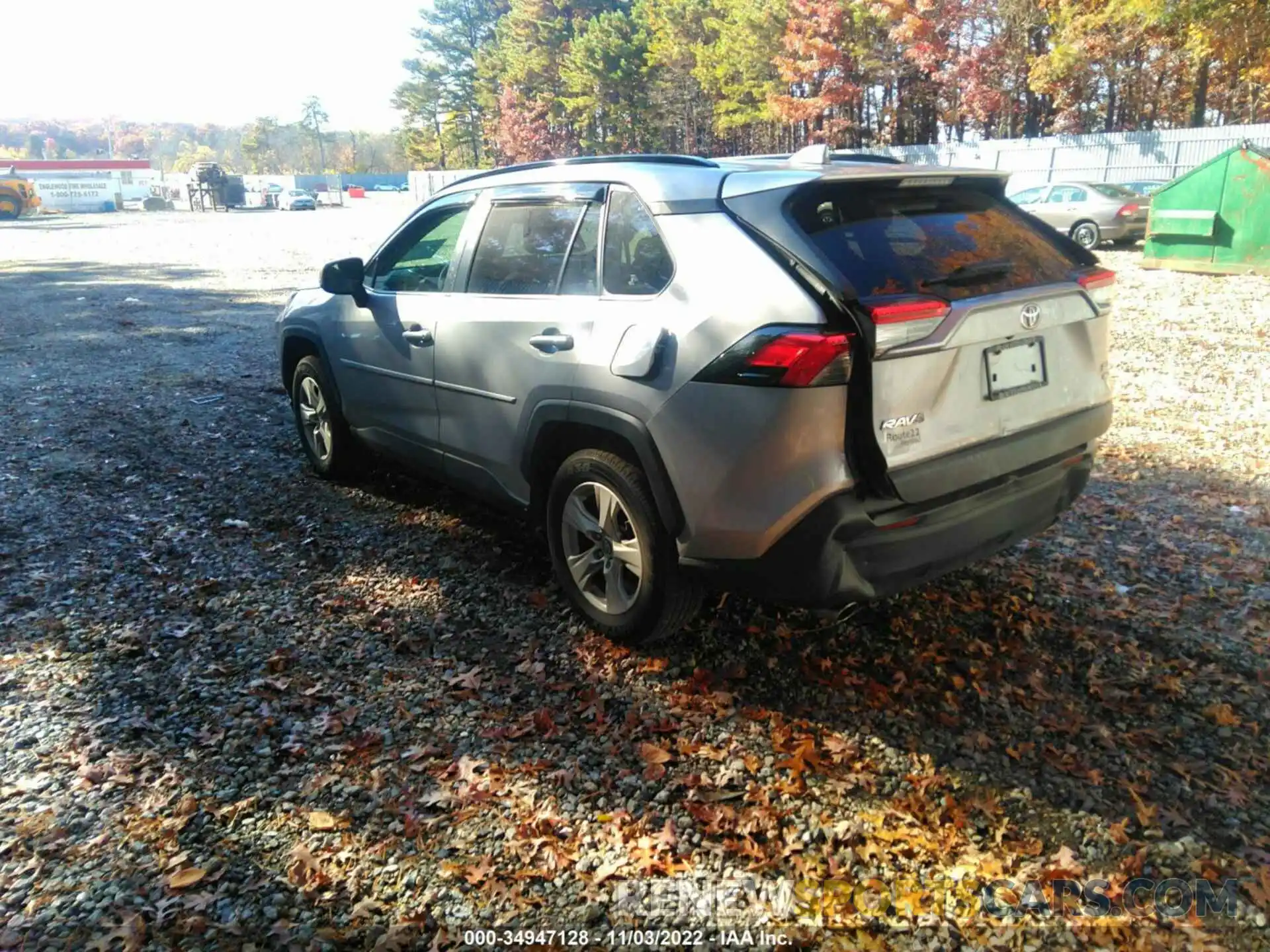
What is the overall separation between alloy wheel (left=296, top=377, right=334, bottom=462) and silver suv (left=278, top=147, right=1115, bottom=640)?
1.74m

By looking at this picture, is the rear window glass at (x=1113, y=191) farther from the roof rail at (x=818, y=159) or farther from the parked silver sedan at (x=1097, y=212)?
the roof rail at (x=818, y=159)

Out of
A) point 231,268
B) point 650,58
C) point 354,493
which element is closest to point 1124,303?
point 354,493

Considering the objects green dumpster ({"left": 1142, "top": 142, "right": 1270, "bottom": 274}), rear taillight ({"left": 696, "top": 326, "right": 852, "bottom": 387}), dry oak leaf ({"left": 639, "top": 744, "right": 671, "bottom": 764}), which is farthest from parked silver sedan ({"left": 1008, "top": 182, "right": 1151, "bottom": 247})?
dry oak leaf ({"left": 639, "top": 744, "right": 671, "bottom": 764})

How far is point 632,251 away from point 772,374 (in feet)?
3.07

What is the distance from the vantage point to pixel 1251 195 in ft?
44.0

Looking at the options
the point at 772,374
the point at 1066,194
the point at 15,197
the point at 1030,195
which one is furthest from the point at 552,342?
the point at 15,197

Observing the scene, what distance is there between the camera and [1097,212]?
19.0 metres

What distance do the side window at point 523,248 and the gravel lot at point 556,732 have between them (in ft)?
4.53

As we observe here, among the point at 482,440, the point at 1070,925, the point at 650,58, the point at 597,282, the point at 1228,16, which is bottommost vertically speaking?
the point at 1070,925

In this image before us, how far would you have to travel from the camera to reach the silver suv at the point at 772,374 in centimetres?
286

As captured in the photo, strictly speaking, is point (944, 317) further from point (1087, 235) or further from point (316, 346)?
point (1087, 235)

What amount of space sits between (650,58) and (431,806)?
193ft

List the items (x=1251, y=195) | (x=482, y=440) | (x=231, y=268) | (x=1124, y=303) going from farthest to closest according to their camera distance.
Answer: (x=231, y=268), (x=1251, y=195), (x=1124, y=303), (x=482, y=440)

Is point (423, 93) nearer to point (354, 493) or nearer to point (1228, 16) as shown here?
point (1228, 16)
